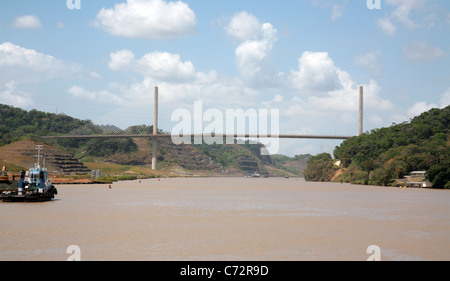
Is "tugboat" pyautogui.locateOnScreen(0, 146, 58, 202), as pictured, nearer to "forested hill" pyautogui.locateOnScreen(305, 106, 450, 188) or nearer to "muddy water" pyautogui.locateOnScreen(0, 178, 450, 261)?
"muddy water" pyautogui.locateOnScreen(0, 178, 450, 261)

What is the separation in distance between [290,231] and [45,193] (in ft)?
103

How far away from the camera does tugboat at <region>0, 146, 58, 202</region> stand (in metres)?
48.7

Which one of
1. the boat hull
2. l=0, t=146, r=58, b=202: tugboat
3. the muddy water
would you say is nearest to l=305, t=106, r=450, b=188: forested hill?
the muddy water

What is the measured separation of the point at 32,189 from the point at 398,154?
8680 centimetres

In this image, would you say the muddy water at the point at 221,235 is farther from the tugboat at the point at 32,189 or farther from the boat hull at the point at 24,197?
the tugboat at the point at 32,189

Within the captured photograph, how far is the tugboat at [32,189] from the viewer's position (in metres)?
48.7

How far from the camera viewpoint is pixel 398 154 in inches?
4515

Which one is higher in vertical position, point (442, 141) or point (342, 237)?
point (442, 141)

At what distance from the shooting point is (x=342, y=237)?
83.9ft

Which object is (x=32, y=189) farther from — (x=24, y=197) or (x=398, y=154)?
(x=398, y=154)

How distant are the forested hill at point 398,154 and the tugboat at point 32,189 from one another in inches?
2658

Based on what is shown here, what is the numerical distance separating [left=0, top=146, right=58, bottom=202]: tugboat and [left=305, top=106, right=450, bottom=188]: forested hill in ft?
221
